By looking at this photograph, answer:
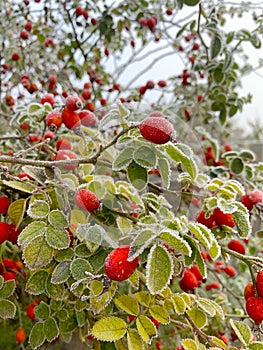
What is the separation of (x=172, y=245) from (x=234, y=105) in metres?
1.19

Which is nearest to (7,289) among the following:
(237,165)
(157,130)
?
(157,130)

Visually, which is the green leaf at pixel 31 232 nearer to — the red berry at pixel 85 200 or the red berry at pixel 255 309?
the red berry at pixel 85 200

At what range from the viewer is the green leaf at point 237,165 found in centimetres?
117

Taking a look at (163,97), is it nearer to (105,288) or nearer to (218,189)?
(218,189)

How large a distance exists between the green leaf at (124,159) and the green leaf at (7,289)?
244 mm

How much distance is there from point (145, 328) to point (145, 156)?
0.24 meters

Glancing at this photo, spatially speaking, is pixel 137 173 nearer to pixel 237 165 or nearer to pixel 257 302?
pixel 257 302

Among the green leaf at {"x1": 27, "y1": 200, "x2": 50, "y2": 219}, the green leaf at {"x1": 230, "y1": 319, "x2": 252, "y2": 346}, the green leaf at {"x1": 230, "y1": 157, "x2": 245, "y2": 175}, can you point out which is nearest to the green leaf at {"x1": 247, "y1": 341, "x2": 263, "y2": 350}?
the green leaf at {"x1": 230, "y1": 319, "x2": 252, "y2": 346}

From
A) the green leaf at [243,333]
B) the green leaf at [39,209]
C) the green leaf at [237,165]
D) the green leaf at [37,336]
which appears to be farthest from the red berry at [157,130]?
the green leaf at [237,165]

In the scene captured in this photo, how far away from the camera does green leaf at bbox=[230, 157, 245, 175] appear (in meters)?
1.17

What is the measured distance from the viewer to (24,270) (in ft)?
3.07

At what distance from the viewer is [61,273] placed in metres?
0.61

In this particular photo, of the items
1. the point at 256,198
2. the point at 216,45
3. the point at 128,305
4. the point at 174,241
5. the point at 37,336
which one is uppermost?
the point at 216,45

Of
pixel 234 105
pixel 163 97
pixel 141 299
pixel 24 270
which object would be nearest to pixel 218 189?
pixel 141 299
